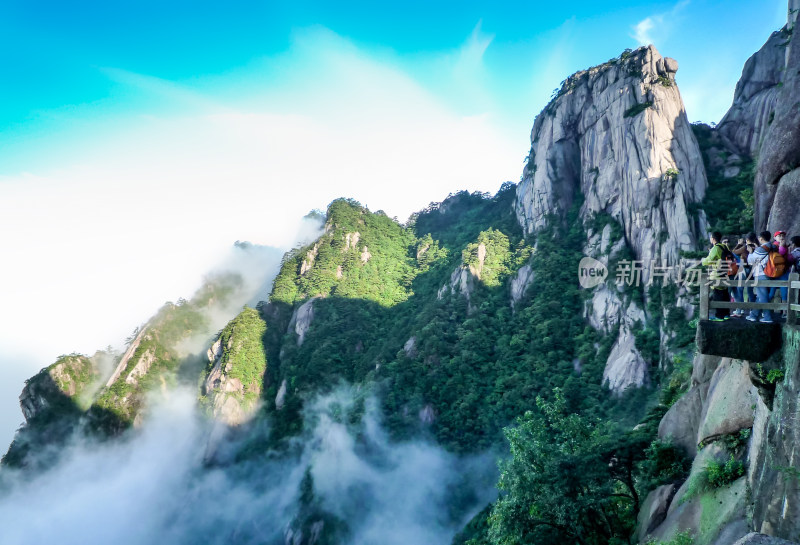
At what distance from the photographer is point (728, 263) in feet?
30.9

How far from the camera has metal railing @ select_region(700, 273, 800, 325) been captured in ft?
25.7

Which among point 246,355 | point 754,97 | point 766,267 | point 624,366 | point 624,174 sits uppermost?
point 754,97

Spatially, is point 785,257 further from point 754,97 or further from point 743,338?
point 754,97

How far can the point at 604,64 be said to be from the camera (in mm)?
53844

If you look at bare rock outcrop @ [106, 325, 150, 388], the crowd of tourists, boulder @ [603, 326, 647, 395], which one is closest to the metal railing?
the crowd of tourists

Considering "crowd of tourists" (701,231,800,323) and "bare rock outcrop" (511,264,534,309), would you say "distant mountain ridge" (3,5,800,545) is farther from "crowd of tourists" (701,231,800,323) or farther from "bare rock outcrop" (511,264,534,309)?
"crowd of tourists" (701,231,800,323)

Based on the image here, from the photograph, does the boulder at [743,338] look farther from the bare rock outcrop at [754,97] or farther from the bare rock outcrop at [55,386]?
the bare rock outcrop at [55,386]

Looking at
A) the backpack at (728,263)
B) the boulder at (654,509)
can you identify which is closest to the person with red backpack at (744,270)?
the backpack at (728,263)

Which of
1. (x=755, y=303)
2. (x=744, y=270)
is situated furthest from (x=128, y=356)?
(x=755, y=303)

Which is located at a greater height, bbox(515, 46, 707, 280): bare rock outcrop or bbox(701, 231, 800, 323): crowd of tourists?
bbox(515, 46, 707, 280): bare rock outcrop

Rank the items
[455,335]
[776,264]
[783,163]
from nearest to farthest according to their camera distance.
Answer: [776,264] → [783,163] → [455,335]

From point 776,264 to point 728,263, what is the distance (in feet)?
3.85

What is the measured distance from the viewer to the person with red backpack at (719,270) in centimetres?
926

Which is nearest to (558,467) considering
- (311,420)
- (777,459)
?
(777,459)
